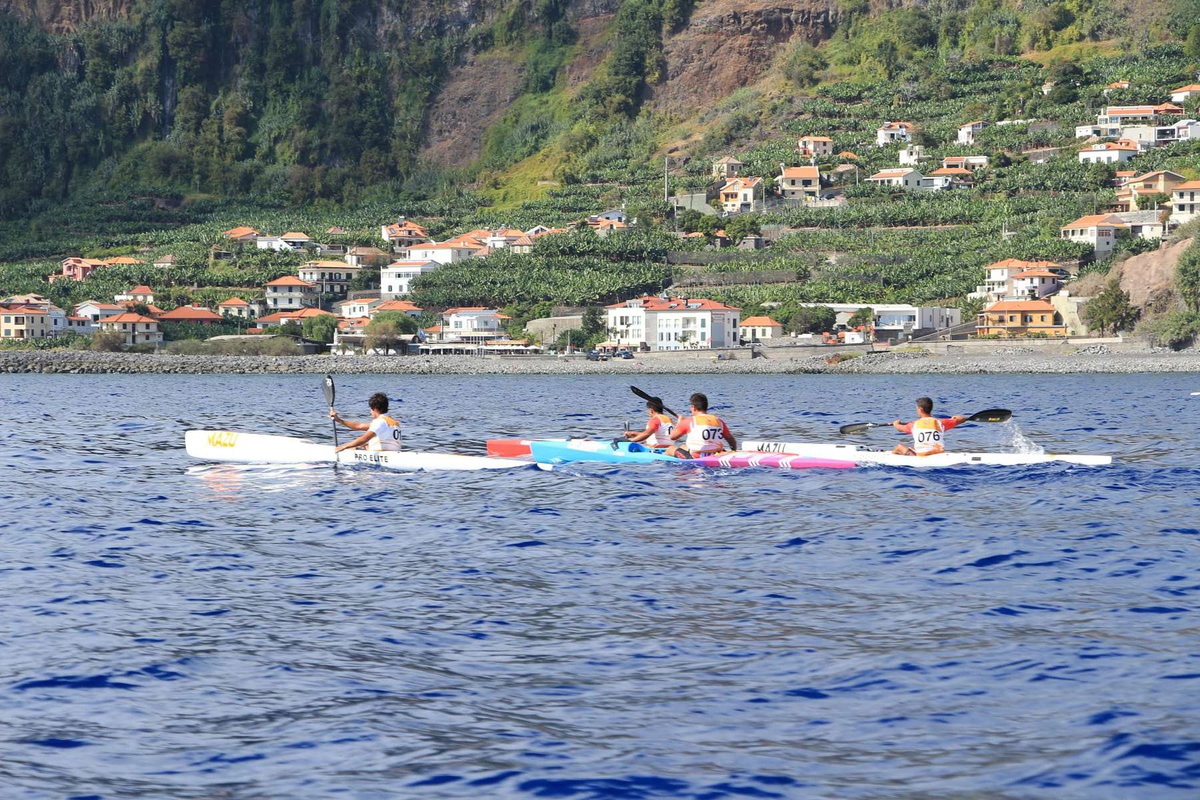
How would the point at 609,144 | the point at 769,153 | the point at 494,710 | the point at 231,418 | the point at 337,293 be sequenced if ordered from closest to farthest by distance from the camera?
the point at 494,710, the point at 231,418, the point at 337,293, the point at 769,153, the point at 609,144

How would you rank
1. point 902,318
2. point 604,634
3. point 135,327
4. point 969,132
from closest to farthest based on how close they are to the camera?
1. point 604,634
2. point 902,318
3. point 135,327
4. point 969,132

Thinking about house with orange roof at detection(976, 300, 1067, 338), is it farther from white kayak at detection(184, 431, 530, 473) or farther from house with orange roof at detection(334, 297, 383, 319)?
white kayak at detection(184, 431, 530, 473)

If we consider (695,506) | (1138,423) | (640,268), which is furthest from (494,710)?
(640,268)

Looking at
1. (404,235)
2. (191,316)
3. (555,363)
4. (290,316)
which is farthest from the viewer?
(404,235)

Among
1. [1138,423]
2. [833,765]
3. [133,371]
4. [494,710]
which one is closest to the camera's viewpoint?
[833,765]

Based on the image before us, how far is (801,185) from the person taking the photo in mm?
149875

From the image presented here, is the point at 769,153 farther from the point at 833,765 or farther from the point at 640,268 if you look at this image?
the point at 833,765

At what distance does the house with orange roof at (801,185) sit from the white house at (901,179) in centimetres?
587

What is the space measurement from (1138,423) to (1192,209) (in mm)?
88998

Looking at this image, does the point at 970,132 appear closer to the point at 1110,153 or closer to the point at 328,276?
the point at 1110,153

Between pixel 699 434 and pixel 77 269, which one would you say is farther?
pixel 77 269

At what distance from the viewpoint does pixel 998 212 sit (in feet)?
→ 438

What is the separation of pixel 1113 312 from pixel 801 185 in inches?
2085

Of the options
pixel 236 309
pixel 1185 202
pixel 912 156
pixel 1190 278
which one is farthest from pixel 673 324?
pixel 912 156
